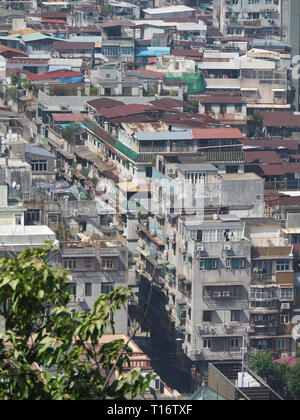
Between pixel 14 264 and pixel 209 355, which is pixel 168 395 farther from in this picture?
pixel 14 264

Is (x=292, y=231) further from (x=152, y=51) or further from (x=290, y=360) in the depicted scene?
(x=152, y=51)

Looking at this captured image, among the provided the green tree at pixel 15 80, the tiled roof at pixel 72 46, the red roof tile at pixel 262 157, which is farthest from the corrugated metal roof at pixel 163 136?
the tiled roof at pixel 72 46

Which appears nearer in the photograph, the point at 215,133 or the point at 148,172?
the point at 148,172

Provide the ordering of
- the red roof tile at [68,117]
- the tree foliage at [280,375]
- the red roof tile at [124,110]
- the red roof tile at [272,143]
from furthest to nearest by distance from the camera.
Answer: the red roof tile at [68,117]
the red roof tile at [272,143]
the red roof tile at [124,110]
the tree foliage at [280,375]

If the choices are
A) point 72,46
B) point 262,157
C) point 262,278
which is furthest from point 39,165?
point 72,46

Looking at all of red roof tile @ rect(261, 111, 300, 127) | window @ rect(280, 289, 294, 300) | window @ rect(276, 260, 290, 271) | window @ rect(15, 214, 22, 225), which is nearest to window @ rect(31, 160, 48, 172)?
window @ rect(15, 214, 22, 225)

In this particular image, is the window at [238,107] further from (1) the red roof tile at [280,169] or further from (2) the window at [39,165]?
(2) the window at [39,165]

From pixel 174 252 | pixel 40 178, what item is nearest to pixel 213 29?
pixel 40 178

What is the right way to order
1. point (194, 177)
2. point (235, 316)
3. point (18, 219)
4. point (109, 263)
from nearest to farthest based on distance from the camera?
point (109, 263), point (18, 219), point (235, 316), point (194, 177)
